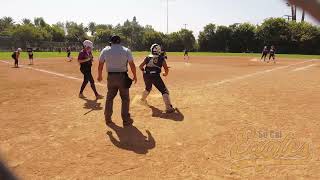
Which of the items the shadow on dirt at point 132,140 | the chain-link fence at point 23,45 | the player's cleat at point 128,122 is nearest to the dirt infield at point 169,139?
the shadow on dirt at point 132,140

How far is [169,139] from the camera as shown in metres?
6.90

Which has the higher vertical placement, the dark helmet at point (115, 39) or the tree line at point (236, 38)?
the tree line at point (236, 38)

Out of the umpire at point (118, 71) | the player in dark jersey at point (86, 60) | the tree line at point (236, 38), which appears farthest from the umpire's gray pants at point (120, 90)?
the tree line at point (236, 38)

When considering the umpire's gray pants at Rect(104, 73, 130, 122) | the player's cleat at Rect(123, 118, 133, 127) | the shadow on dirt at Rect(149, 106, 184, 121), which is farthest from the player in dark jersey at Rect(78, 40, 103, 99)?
the player's cleat at Rect(123, 118, 133, 127)

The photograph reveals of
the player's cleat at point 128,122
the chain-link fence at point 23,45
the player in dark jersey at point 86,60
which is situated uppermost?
the chain-link fence at point 23,45

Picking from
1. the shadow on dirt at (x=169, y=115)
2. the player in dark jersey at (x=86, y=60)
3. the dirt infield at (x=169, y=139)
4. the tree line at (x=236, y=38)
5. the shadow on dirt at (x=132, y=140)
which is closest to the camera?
the dirt infield at (x=169, y=139)

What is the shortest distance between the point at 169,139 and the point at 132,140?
69 centimetres

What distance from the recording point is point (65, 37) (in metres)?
116

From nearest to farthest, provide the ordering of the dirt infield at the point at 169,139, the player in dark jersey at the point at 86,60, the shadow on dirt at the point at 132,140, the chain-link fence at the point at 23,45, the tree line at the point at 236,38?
the dirt infield at the point at 169,139 < the shadow on dirt at the point at 132,140 < the player in dark jersey at the point at 86,60 < the tree line at the point at 236,38 < the chain-link fence at the point at 23,45

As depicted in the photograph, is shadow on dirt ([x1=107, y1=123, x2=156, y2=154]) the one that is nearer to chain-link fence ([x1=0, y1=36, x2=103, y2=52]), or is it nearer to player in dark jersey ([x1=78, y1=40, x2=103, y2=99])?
player in dark jersey ([x1=78, y1=40, x2=103, y2=99])

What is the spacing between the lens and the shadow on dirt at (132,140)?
6.42 metres

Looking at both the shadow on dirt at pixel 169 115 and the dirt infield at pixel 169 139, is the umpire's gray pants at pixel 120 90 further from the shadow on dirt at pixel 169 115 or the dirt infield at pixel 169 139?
the shadow on dirt at pixel 169 115

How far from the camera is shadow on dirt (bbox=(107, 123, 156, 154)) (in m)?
6.42

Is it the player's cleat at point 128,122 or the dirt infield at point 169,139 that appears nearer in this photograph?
the dirt infield at point 169,139
